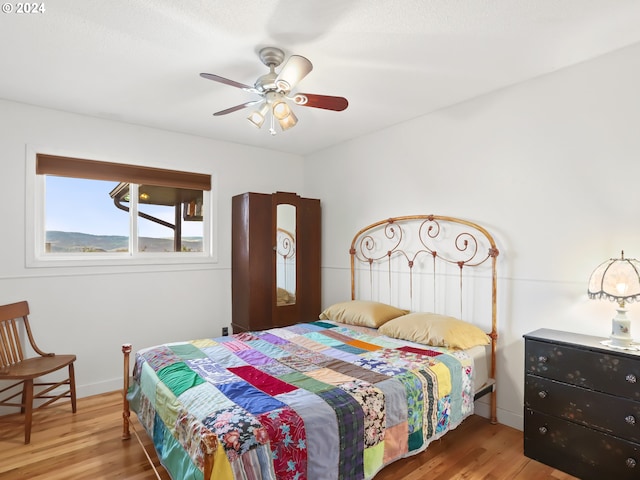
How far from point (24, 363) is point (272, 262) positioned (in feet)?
7.30

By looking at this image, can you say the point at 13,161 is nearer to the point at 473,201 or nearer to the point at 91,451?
the point at 91,451

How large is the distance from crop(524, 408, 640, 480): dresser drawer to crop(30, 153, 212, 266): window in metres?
3.33

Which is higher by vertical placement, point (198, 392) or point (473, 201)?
point (473, 201)

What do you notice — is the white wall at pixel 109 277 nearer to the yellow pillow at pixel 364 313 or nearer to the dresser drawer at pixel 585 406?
the yellow pillow at pixel 364 313

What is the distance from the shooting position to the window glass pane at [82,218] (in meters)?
3.32

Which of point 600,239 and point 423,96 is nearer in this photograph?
point 600,239

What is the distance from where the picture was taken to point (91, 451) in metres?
2.40

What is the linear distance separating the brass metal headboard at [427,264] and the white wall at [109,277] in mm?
1578

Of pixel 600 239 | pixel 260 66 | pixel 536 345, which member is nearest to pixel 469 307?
pixel 536 345

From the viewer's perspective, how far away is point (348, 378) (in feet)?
6.76

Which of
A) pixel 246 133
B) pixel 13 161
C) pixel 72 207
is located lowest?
pixel 72 207

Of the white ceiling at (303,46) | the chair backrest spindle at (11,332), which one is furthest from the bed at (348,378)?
the white ceiling at (303,46)

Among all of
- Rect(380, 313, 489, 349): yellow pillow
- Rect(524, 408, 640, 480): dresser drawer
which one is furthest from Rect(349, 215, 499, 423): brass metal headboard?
Rect(524, 408, 640, 480): dresser drawer

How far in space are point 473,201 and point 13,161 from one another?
12.5ft
